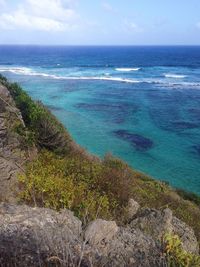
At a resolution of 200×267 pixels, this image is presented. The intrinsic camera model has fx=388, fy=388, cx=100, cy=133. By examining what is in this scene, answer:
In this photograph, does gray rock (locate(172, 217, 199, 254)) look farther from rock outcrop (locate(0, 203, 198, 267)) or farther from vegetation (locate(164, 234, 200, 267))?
vegetation (locate(164, 234, 200, 267))

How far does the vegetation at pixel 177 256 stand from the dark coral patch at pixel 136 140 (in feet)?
79.1

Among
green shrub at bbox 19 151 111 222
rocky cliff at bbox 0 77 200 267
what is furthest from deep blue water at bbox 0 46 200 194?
rocky cliff at bbox 0 77 200 267

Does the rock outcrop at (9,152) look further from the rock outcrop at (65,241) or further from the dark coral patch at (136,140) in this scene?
the dark coral patch at (136,140)

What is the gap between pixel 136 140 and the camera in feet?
111

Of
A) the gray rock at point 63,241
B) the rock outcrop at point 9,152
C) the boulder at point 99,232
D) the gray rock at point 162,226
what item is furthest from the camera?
the rock outcrop at point 9,152

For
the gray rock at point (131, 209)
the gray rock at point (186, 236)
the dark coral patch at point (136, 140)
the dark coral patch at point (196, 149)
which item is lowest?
the dark coral patch at point (196, 149)

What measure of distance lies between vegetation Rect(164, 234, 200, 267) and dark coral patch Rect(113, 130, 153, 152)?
24096mm

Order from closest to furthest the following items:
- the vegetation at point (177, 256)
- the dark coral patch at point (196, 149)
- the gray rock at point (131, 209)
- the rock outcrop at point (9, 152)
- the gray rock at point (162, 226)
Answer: the vegetation at point (177, 256), the gray rock at point (162, 226), the gray rock at point (131, 209), the rock outcrop at point (9, 152), the dark coral patch at point (196, 149)

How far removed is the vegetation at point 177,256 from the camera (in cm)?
661

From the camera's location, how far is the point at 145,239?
26.4 ft

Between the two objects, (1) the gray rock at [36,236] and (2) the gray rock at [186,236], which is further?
(2) the gray rock at [186,236]

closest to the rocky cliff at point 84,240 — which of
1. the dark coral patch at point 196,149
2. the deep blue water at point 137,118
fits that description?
the deep blue water at point 137,118

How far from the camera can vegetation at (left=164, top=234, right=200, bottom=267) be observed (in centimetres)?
661

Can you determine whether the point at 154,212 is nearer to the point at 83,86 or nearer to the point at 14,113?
the point at 14,113
